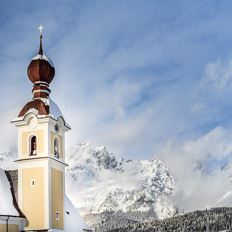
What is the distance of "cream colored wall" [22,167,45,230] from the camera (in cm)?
4191

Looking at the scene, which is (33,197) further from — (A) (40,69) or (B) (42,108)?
(A) (40,69)

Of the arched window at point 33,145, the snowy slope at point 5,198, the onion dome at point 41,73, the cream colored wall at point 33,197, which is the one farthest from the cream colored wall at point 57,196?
the onion dome at point 41,73

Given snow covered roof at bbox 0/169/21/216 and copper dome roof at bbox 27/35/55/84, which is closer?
snow covered roof at bbox 0/169/21/216

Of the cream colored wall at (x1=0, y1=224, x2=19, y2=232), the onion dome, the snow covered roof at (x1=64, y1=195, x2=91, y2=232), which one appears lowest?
the cream colored wall at (x1=0, y1=224, x2=19, y2=232)

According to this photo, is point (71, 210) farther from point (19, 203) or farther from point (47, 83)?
point (47, 83)

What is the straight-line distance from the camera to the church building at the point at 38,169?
4194 centimetres

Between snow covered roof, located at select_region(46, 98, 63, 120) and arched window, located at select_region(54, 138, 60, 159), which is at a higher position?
snow covered roof, located at select_region(46, 98, 63, 120)

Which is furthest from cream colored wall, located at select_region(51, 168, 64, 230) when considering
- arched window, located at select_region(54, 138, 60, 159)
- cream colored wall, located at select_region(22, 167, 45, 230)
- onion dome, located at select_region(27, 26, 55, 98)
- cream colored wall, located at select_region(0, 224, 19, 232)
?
onion dome, located at select_region(27, 26, 55, 98)

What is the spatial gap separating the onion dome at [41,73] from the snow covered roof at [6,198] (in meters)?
6.04

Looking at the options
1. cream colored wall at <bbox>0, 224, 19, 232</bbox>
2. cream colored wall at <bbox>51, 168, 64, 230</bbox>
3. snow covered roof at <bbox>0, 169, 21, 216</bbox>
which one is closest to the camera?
cream colored wall at <bbox>0, 224, 19, 232</bbox>

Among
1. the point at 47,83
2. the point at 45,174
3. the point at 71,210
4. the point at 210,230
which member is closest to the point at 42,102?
the point at 47,83

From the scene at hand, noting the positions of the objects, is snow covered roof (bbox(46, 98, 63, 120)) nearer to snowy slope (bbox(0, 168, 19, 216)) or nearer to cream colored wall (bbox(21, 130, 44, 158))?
cream colored wall (bbox(21, 130, 44, 158))

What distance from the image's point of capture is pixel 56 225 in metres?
42.6

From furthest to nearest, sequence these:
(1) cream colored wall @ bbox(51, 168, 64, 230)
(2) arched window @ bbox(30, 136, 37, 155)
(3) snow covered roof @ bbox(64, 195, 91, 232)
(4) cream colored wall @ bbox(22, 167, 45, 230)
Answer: (3) snow covered roof @ bbox(64, 195, 91, 232)
(2) arched window @ bbox(30, 136, 37, 155)
(1) cream colored wall @ bbox(51, 168, 64, 230)
(4) cream colored wall @ bbox(22, 167, 45, 230)
